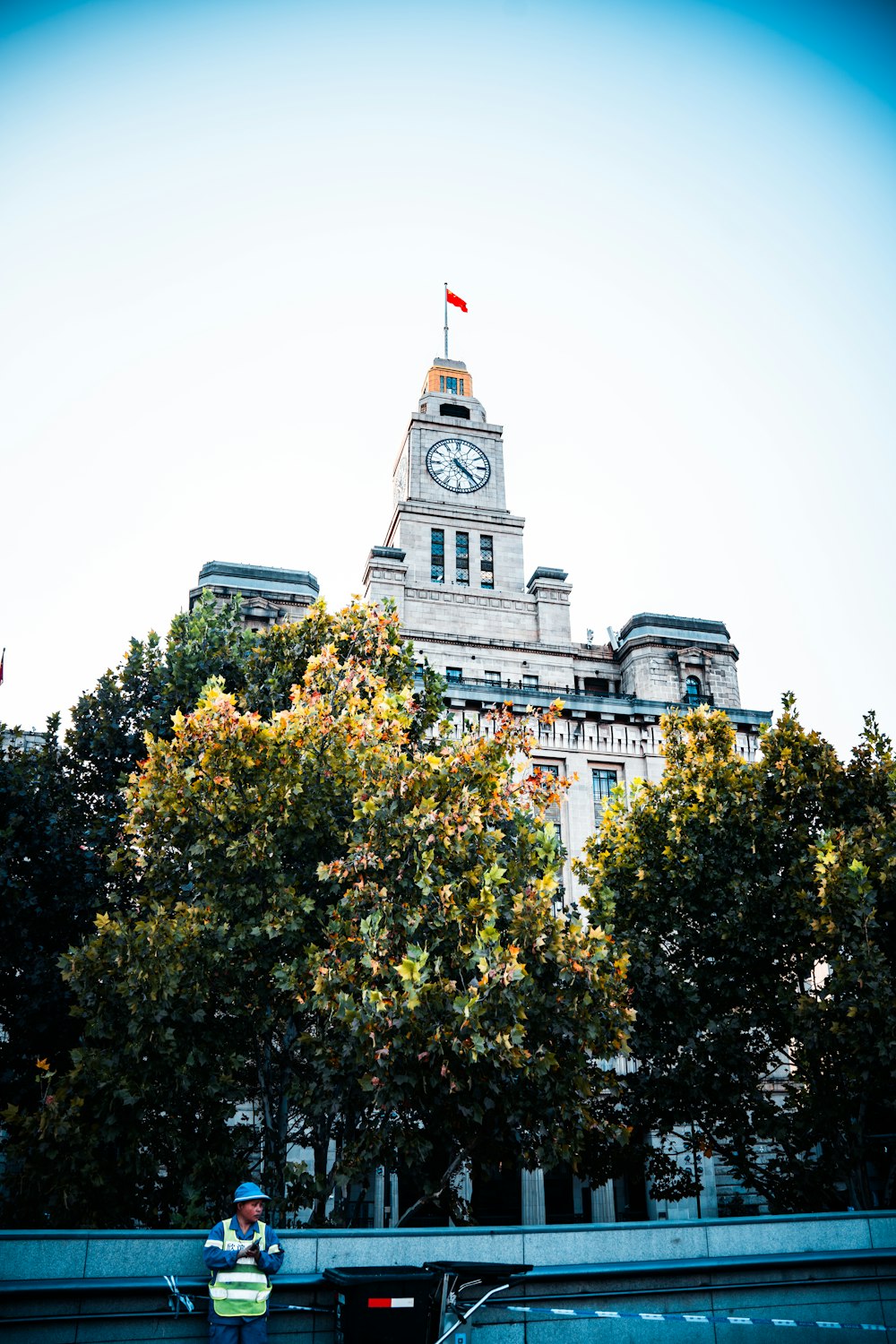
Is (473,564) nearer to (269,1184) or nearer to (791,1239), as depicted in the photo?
(269,1184)

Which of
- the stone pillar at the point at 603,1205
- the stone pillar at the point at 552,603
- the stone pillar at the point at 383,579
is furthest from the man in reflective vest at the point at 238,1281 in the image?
the stone pillar at the point at 552,603

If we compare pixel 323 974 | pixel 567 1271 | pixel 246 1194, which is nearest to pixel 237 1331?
pixel 246 1194

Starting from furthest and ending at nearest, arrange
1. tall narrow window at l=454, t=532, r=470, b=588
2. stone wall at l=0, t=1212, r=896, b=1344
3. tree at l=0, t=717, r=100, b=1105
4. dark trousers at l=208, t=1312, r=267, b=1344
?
1. tall narrow window at l=454, t=532, r=470, b=588
2. tree at l=0, t=717, r=100, b=1105
3. stone wall at l=0, t=1212, r=896, b=1344
4. dark trousers at l=208, t=1312, r=267, b=1344

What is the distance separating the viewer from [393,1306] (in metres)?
9.04

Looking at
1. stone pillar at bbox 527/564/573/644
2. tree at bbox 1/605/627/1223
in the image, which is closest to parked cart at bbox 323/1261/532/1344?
tree at bbox 1/605/627/1223

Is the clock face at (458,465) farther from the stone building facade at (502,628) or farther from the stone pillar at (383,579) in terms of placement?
the stone pillar at (383,579)

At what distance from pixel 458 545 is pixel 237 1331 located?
44.5 m

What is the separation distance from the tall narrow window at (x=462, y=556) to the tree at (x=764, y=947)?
28.0 metres

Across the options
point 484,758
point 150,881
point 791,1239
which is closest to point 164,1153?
point 150,881

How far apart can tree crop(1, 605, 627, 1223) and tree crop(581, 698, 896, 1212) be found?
4.11m

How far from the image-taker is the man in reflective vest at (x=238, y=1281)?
28.7 feet

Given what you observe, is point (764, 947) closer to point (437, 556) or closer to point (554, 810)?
point (554, 810)

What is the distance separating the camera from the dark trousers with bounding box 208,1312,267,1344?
8727 millimetres

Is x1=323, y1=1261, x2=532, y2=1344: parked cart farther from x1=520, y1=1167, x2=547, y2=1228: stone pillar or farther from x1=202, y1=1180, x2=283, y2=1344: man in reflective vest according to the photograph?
x1=520, y1=1167, x2=547, y2=1228: stone pillar
